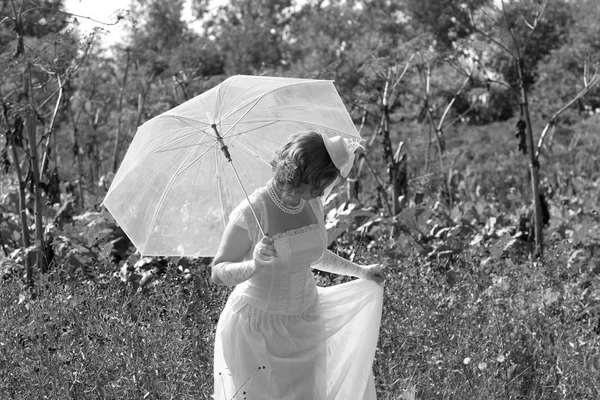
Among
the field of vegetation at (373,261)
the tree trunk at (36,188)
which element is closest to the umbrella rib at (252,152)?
the field of vegetation at (373,261)

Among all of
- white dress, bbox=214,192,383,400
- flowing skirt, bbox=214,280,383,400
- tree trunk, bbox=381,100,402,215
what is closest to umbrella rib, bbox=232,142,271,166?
white dress, bbox=214,192,383,400

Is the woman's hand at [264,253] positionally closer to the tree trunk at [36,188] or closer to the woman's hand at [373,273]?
the woman's hand at [373,273]

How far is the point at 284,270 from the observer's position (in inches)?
115

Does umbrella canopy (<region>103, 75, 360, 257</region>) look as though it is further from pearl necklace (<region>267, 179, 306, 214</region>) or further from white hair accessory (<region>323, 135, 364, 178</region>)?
white hair accessory (<region>323, 135, 364, 178</region>)

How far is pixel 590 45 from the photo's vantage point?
1358 centimetres

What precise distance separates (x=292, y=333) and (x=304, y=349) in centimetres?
7

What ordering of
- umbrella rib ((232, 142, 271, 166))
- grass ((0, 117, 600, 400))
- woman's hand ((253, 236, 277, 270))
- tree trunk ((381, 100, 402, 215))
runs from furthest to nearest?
tree trunk ((381, 100, 402, 215))
grass ((0, 117, 600, 400))
umbrella rib ((232, 142, 271, 166))
woman's hand ((253, 236, 277, 270))

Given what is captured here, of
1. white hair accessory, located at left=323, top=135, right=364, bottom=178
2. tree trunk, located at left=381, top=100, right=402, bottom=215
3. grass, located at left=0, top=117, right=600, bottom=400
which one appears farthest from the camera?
tree trunk, located at left=381, top=100, right=402, bottom=215

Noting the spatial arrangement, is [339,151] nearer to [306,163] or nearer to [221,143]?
[306,163]

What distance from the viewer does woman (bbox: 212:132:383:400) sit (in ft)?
9.14

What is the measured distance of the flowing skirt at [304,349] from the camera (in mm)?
2922

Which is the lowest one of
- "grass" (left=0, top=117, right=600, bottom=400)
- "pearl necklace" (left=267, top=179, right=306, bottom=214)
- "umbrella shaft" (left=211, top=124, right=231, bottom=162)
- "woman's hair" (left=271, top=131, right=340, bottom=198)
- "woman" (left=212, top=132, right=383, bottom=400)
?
"grass" (left=0, top=117, right=600, bottom=400)

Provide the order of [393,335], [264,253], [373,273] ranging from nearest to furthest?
[264,253] → [373,273] → [393,335]

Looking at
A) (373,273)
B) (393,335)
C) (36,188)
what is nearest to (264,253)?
(373,273)
